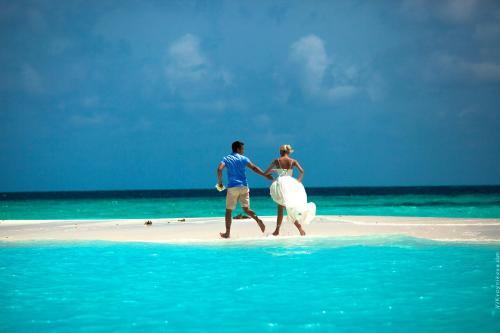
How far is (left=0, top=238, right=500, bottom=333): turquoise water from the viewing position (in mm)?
5855

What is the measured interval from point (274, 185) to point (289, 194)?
1.35 feet

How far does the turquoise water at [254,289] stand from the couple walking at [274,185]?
1525 millimetres

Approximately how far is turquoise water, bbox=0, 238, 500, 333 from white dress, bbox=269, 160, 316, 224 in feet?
5.50

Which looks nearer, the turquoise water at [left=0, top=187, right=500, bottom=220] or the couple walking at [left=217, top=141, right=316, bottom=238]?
the couple walking at [left=217, top=141, right=316, bottom=238]

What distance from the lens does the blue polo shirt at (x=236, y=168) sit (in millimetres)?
12836

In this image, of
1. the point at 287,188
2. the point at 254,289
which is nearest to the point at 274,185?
the point at 287,188

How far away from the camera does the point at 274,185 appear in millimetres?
13352

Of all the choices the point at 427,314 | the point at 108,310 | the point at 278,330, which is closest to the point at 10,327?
the point at 108,310

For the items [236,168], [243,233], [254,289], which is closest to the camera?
[254,289]

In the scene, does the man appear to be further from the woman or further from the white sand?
the white sand

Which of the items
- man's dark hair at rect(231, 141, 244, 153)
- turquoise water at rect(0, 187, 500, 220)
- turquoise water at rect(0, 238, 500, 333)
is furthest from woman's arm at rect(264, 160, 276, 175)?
turquoise water at rect(0, 187, 500, 220)

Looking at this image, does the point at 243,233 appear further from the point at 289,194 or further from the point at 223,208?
the point at 223,208

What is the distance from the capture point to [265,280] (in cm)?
808

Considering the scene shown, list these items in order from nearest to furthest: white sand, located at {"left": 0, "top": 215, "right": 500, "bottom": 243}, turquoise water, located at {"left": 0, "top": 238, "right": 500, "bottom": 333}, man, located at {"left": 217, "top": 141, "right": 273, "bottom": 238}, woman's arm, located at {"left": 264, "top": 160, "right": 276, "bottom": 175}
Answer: turquoise water, located at {"left": 0, "top": 238, "right": 500, "bottom": 333} → man, located at {"left": 217, "top": 141, "right": 273, "bottom": 238} → woman's arm, located at {"left": 264, "top": 160, "right": 276, "bottom": 175} → white sand, located at {"left": 0, "top": 215, "right": 500, "bottom": 243}
